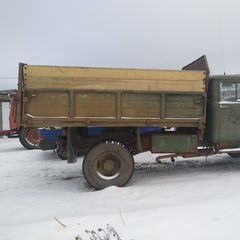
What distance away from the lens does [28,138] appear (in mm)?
12164

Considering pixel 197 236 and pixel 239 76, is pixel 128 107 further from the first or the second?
pixel 197 236

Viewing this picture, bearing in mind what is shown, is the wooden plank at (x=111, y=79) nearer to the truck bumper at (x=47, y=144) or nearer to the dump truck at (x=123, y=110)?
the dump truck at (x=123, y=110)

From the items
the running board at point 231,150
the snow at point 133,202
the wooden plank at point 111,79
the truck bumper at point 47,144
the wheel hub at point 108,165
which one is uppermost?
the wooden plank at point 111,79

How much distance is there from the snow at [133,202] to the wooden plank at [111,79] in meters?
1.92

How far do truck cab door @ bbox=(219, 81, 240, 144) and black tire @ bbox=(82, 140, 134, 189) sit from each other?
6.72 feet

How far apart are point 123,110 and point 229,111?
2235 mm

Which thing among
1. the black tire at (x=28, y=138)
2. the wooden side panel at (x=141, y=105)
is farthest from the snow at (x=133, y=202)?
the black tire at (x=28, y=138)

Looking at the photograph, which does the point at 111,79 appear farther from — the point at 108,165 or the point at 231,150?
the point at 231,150

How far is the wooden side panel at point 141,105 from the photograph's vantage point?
5836mm

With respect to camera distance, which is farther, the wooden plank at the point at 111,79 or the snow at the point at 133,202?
the wooden plank at the point at 111,79

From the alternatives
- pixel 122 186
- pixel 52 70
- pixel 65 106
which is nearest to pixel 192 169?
pixel 122 186

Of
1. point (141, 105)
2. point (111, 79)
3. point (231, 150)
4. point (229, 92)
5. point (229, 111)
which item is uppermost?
point (111, 79)

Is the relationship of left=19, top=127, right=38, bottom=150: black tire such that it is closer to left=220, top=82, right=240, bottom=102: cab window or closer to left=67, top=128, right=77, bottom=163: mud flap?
left=67, top=128, right=77, bottom=163: mud flap

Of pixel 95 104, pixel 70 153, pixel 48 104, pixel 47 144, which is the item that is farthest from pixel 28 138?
pixel 95 104
